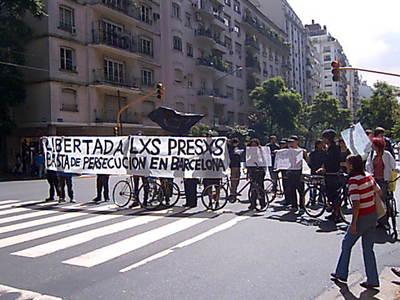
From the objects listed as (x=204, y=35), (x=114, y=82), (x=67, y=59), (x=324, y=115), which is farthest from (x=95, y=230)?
(x=324, y=115)

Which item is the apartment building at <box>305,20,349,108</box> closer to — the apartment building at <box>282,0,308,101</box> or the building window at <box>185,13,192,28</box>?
the apartment building at <box>282,0,308,101</box>

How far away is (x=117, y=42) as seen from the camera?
129ft

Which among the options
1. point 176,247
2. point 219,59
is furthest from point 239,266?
point 219,59

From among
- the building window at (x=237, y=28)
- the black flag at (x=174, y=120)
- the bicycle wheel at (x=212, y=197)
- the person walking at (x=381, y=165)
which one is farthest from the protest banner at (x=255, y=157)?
the building window at (x=237, y=28)

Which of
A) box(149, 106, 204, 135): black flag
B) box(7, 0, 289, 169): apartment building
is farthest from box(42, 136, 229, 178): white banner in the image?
box(7, 0, 289, 169): apartment building

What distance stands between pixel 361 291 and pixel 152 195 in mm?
8202

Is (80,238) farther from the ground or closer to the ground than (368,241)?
closer to the ground

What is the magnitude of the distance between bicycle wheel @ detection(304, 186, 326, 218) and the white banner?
2361mm

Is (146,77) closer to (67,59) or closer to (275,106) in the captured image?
(67,59)

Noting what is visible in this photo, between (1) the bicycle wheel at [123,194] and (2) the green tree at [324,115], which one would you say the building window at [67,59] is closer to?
(1) the bicycle wheel at [123,194]

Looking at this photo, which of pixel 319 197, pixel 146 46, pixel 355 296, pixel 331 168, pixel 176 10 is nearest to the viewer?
pixel 355 296

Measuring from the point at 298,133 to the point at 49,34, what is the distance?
136 ft

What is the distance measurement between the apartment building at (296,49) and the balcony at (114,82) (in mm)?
49596

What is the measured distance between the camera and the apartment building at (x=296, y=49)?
8844 cm
